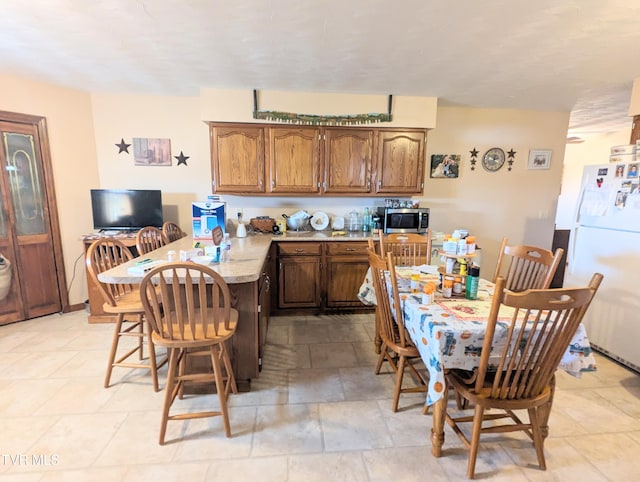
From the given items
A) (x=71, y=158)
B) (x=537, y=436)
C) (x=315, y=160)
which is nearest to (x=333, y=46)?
(x=315, y=160)

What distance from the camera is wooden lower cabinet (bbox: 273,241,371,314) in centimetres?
342

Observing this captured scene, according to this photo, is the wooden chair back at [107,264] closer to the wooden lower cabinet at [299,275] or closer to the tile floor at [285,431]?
the tile floor at [285,431]

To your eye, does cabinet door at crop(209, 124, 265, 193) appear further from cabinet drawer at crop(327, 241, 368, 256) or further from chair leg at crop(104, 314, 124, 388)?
chair leg at crop(104, 314, 124, 388)

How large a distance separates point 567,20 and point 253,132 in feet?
9.02

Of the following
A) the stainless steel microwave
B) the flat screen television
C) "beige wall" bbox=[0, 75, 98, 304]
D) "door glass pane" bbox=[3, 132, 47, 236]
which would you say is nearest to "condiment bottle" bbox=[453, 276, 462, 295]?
the stainless steel microwave

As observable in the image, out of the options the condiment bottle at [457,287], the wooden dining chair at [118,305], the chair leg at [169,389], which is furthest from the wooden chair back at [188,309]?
the condiment bottle at [457,287]

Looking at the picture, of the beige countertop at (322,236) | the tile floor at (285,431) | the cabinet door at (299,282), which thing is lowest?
the tile floor at (285,431)

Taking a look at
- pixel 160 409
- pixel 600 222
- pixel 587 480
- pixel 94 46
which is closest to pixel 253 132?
pixel 94 46

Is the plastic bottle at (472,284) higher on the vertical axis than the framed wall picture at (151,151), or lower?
lower

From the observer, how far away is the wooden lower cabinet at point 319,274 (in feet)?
11.2

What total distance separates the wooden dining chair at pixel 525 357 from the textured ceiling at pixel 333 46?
1709 millimetres

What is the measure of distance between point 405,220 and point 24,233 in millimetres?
4140

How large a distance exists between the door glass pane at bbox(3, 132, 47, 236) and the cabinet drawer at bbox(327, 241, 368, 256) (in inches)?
125

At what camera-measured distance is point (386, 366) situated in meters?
2.54
